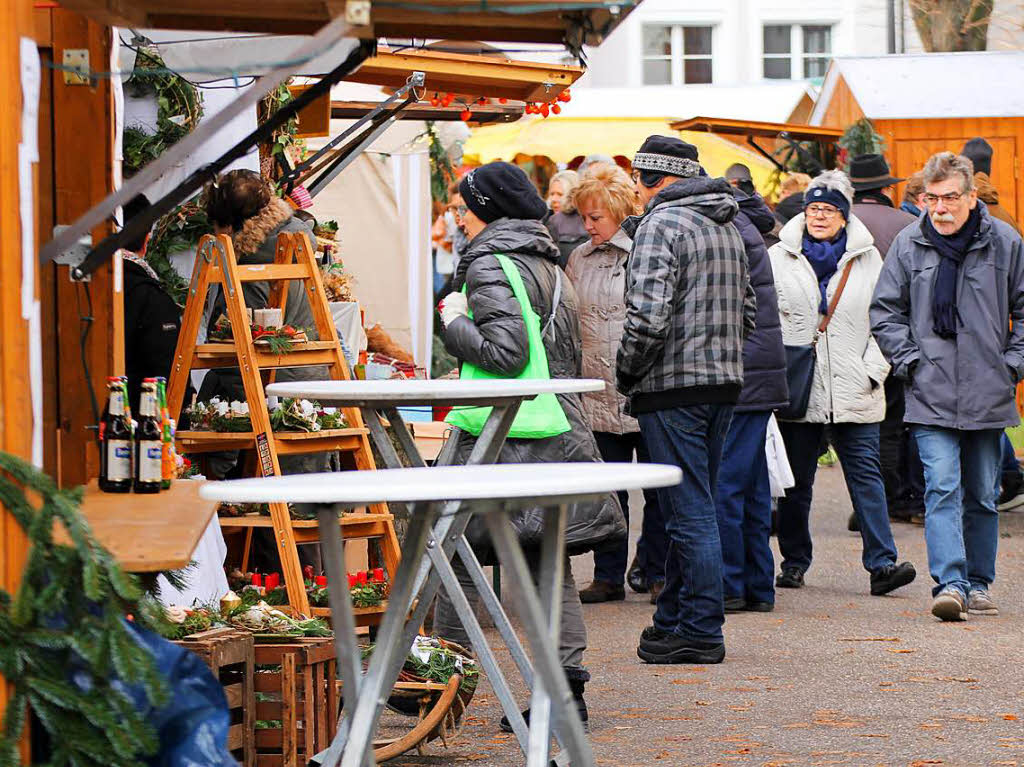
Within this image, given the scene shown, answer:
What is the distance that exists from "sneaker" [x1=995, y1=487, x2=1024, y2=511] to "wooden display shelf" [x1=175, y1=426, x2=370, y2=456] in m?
6.00

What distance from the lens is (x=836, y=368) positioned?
8.52m

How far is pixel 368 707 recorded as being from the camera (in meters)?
3.08

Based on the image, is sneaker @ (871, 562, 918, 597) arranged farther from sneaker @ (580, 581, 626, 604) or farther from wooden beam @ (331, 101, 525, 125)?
wooden beam @ (331, 101, 525, 125)

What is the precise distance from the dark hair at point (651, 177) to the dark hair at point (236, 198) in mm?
1580

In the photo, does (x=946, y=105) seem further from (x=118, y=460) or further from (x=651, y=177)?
(x=118, y=460)

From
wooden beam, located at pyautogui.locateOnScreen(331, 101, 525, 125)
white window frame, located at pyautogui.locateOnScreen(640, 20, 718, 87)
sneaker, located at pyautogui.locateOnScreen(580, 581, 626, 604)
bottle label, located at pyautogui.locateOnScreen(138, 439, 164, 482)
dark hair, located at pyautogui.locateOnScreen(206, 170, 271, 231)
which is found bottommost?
sneaker, located at pyautogui.locateOnScreen(580, 581, 626, 604)

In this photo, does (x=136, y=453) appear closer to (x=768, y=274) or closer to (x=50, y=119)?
(x=50, y=119)

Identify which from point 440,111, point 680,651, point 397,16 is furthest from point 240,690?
point 440,111

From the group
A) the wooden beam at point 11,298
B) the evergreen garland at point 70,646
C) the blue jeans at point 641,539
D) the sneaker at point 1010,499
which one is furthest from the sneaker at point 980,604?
the wooden beam at point 11,298

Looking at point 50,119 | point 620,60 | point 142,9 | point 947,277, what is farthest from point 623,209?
point 620,60

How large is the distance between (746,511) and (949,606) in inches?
41.3

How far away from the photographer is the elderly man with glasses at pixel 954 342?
24.7 feet

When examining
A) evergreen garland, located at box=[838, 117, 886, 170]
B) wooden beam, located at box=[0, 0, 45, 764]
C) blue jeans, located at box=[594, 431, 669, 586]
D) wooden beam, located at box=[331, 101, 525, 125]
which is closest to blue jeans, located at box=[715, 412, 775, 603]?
blue jeans, located at box=[594, 431, 669, 586]

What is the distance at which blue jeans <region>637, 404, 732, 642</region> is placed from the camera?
21.4 feet
